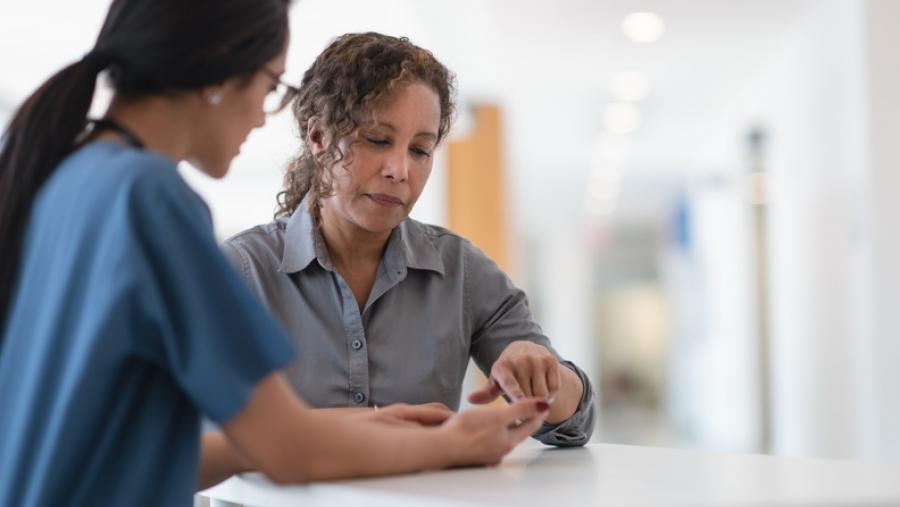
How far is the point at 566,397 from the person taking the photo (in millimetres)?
1597

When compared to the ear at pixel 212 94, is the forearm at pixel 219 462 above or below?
below

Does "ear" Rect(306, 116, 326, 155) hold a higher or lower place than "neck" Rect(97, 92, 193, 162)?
higher

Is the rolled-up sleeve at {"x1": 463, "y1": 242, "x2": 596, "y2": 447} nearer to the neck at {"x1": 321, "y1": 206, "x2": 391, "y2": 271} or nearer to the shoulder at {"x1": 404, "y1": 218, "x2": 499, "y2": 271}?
the shoulder at {"x1": 404, "y1": 218, "x2": 499, "y2": 271}

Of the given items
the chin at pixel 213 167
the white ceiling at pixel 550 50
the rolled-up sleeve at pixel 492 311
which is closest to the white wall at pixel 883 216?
the white ceiling at pixel 550 50

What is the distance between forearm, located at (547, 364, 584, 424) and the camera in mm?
1577

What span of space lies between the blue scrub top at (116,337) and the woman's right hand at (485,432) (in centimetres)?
25

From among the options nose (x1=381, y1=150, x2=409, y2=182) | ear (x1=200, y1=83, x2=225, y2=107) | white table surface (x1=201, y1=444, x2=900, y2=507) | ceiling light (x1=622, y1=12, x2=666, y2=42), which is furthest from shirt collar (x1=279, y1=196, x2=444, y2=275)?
ceiling light (x1=622, y1=12, x2=666, y2=42)

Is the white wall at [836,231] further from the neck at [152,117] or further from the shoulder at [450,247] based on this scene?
the neck at [152,117]

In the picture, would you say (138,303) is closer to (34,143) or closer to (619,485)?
(34,143)

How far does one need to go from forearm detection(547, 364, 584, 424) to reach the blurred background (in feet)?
2.32

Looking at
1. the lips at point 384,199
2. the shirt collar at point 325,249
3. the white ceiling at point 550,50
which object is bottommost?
Answer: the shirt collar at point 325,249

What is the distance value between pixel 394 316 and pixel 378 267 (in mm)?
97

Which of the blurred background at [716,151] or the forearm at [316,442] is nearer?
the forearm at [316,442]

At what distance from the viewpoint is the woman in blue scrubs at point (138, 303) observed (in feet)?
3.35
